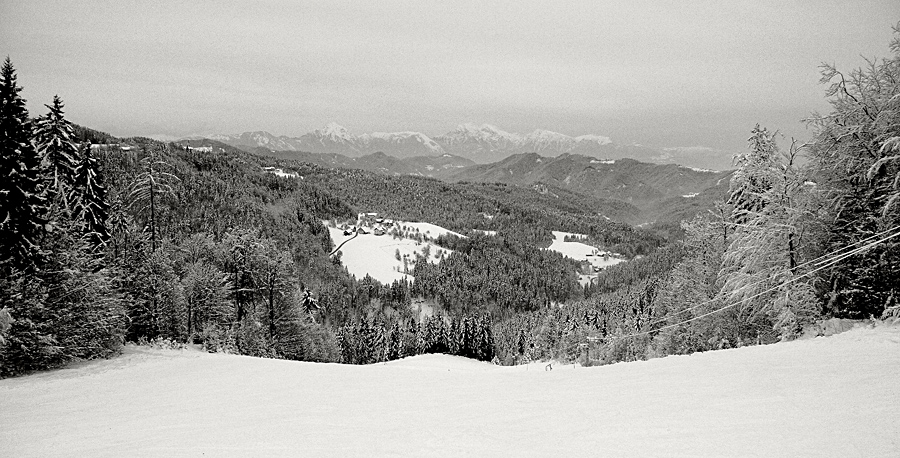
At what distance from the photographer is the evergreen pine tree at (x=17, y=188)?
16438 mm

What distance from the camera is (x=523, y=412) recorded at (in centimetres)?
912

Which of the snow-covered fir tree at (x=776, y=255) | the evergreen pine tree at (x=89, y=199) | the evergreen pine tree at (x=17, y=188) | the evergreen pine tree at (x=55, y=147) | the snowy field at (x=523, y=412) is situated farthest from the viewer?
the evergreen pine tree at (x=89, y=199)

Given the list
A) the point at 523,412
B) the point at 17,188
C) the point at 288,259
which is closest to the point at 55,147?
the point at 17,188

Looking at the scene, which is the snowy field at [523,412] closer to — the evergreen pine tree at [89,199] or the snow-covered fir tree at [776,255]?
the snow-covered fir tree at [776,255]

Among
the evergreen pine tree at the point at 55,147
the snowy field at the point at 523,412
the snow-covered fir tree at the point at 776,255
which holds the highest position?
the evergreen pine tree at the point at 55,147

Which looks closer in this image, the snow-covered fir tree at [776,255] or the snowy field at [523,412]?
the snowy field at [523,412]

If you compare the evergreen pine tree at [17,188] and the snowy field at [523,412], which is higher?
the evergreen pine tree at [17,188]

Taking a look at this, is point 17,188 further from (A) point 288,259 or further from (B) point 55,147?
(A) point 288,259

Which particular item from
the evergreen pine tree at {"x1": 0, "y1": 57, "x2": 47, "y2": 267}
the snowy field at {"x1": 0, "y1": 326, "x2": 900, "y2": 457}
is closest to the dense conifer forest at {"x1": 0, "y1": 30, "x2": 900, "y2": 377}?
the evergreen pine tree at {"x1": 0, "y1": 57, "x2": 47, "y2": 267}

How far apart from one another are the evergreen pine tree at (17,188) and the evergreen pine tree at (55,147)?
4892 mm

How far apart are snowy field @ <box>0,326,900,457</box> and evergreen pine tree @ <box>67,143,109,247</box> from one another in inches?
546

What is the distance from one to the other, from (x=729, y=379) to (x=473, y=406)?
5734 mm

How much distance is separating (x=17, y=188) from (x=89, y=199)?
33.2 feet

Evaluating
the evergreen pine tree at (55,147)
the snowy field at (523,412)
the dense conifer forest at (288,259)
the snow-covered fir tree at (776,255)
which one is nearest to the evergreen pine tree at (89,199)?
the dense conifer forest at (288,259)
